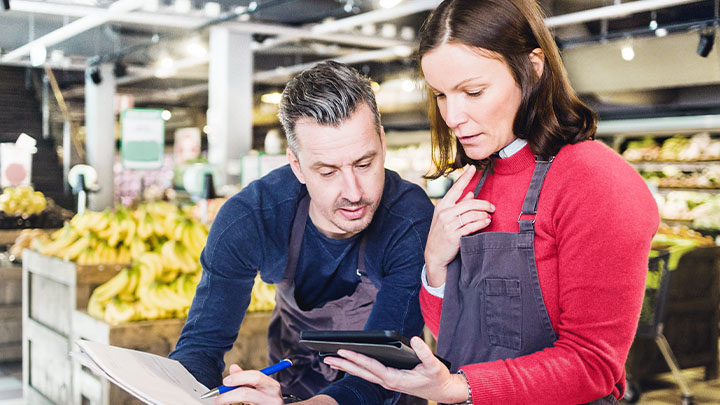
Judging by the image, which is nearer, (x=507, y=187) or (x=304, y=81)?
(x=507, y=187)

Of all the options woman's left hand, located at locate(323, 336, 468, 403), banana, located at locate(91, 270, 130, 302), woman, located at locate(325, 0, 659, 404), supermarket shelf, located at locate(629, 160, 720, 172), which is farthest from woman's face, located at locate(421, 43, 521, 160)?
supermarket shelf, located at locate(629, 160, 720, 172)

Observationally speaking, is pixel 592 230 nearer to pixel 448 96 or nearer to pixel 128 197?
pixel 448 96

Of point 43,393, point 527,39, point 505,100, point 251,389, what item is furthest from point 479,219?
point 43,393

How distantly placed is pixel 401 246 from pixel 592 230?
25.9 inches

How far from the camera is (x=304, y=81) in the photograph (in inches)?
70.7

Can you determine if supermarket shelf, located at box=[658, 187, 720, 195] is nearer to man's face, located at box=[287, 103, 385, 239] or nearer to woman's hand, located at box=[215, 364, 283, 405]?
man's face, located at box=[287, 103, 385, 239]

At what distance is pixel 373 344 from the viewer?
1.20 meters

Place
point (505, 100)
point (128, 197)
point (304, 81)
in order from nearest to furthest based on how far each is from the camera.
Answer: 1. point (505, 100)
2. point (304, 81)
3. point (128, 197)

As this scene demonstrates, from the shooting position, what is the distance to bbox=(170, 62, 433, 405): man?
1.72 m

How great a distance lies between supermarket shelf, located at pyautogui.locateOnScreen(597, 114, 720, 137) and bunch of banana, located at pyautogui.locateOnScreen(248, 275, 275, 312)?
655 centimetres

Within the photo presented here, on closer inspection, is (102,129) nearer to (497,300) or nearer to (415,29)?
(415,29)

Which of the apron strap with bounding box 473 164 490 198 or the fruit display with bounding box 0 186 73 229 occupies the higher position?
the apron strap with bounding box 473 164 490 198

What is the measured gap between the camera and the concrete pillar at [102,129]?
13.6 meters

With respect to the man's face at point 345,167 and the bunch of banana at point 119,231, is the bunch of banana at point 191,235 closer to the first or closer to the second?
the bunch of banana at point 119,231
